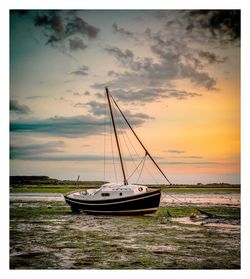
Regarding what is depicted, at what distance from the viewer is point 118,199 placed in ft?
22.4

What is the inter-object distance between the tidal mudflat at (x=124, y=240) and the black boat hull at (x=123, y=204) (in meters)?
0.12

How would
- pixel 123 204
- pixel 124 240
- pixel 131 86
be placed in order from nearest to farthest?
pixel 124 240 < pixel 131 86 < pixel 123 204

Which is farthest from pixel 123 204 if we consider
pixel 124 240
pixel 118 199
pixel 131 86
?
pixel 131 86

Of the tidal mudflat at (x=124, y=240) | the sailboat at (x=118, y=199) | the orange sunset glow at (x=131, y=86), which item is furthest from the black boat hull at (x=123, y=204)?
the orange sunset glow at (x=131, y=86)

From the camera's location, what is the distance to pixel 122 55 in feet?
19.8

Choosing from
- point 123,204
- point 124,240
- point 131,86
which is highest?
point 131,86

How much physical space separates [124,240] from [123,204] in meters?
1.05

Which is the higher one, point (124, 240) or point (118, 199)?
point (118, 199)

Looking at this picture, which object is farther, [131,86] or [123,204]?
[123,204]

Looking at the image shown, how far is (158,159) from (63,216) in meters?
2.00

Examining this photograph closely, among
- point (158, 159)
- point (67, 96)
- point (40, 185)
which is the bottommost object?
point (40, 185)

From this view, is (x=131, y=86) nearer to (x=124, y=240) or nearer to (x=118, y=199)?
(x=118, y=199)
